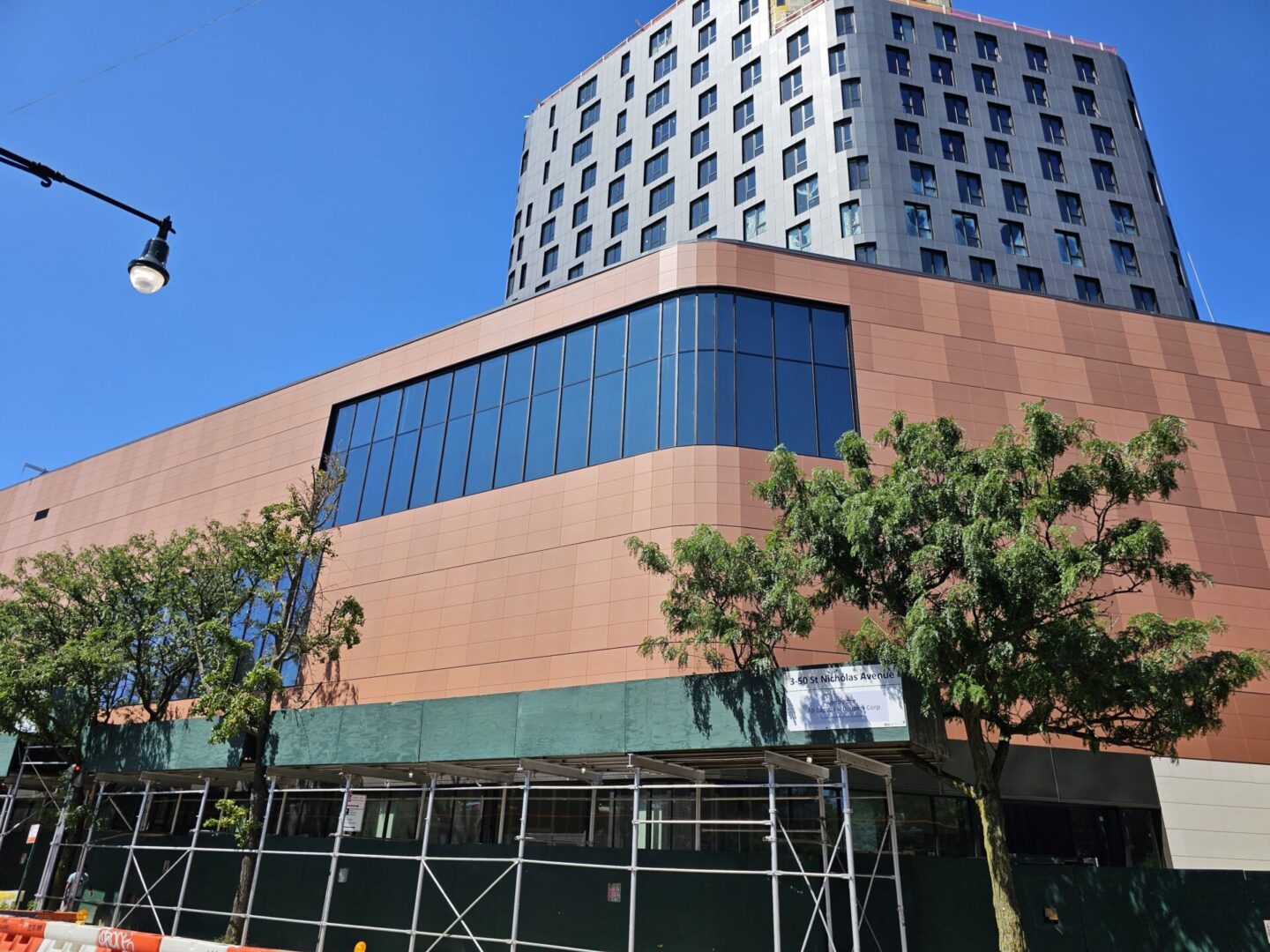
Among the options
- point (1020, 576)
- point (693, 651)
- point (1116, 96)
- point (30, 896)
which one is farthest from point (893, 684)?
point (1116, 96)

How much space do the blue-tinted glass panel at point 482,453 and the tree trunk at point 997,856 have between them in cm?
1680

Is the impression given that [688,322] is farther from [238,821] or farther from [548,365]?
[238,821]

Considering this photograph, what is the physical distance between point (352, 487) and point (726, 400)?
14.2 m

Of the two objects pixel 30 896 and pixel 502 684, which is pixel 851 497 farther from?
pixel 30 896

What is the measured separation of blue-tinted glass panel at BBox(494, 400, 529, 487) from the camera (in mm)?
26906

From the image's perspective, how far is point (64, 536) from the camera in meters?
39.5

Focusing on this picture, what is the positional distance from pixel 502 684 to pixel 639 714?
9842 mm

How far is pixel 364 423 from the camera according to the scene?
31.5 meters

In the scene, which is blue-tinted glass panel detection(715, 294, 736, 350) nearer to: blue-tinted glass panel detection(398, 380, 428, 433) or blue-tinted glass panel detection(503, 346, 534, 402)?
blue-tinted glass panel detection(503, 346, 534, 402)

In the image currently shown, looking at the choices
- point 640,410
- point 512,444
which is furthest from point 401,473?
point 640,410

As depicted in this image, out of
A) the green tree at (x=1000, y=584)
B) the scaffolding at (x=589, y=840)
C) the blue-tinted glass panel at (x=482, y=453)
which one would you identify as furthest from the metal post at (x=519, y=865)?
the blue-tinted glass panel at (x=482, y=453)

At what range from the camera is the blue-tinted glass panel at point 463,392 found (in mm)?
29219

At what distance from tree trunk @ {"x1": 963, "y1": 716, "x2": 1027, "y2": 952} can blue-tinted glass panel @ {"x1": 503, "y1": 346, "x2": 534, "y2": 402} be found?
17.8 m

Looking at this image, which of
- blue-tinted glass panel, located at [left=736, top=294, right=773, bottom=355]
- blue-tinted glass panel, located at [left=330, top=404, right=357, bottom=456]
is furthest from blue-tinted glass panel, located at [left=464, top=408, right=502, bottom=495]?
blue-tinted glass panel, located at [left=736, top=294, right=773, bottom=355]
